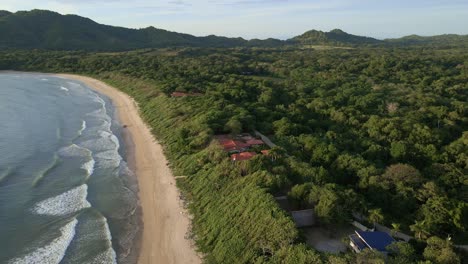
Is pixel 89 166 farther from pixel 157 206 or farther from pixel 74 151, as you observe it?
pixel 157 206

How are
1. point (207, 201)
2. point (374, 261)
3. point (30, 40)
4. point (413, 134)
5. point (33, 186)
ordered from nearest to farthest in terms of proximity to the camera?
point (374, 261), point (207, 201), point (33, 186), point (413, 134), point (30, 40)

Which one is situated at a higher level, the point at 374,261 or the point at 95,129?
the point at 374,261

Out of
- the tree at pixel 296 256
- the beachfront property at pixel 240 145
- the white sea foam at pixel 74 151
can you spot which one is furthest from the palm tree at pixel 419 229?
the white sea foam at pixel 74 151

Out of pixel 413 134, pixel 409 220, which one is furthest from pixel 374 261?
pixel 413 134

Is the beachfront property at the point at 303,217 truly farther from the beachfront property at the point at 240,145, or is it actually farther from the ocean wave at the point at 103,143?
the ocean wave at the point at 103,143

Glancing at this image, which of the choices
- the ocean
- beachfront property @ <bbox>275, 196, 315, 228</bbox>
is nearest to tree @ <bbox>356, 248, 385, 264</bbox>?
beachfront property @ <bbox>275, 196, 315, 228</bbox>

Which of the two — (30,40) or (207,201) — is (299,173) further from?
(30,40)
